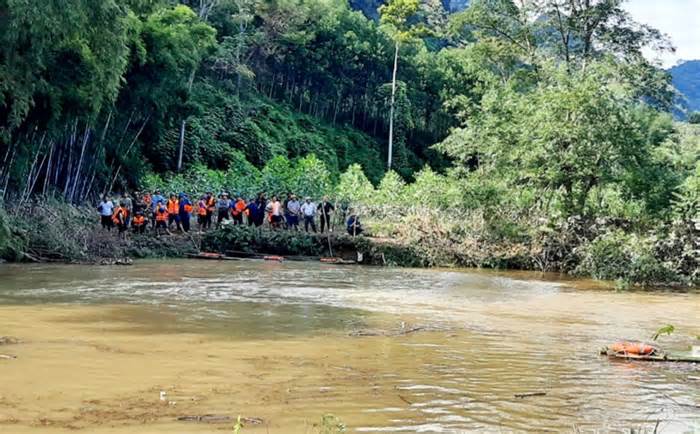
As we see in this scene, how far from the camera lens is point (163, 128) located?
98.4 ft

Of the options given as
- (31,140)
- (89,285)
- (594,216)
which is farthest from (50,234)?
(594,216)

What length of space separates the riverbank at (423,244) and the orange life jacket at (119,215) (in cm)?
44

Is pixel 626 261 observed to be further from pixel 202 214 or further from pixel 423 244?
pixel 202 214

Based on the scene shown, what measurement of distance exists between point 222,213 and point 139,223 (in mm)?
3156

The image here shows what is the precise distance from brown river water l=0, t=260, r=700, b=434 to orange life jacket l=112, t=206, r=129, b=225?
497 centimetres

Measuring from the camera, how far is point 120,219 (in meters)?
21.5

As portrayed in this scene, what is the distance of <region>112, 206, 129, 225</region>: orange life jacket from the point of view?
21469 millimetres

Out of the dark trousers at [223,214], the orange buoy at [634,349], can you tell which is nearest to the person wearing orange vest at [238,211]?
the dark trousers at [223,214]

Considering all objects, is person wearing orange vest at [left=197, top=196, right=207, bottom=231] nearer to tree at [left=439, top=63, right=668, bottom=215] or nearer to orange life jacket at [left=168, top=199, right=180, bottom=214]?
orange life jacket at [left=168, top=199, right=180, bottom=214]

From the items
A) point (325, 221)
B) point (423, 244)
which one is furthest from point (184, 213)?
point (423, 244)

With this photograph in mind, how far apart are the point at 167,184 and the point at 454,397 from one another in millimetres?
24697

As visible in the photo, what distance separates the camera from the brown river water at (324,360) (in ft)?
22.0

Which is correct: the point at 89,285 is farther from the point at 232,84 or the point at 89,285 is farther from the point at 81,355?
the point at 232,84

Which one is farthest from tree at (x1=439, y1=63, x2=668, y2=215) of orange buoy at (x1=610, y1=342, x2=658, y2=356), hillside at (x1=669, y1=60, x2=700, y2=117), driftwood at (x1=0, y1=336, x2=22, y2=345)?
hillside at (x1=669, y1=60, x2=700, y2=117)
